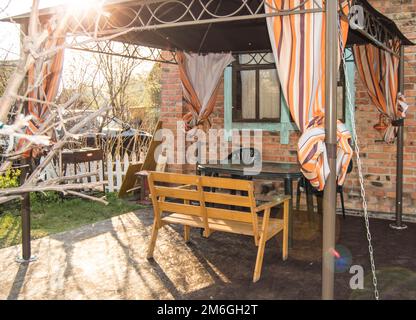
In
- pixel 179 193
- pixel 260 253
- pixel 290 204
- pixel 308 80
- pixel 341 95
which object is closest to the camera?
pixel 308 80

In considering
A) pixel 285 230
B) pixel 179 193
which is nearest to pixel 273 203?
pixel 285 230

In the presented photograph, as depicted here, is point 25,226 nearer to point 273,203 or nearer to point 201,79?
point 273,203

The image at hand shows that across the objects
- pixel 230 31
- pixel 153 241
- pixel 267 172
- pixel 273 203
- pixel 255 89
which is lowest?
pixel 153 241

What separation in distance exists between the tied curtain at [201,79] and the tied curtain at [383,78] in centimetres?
222

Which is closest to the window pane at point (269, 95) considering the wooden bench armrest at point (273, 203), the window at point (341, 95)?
the window at point (341, 95)

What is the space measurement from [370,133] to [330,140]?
3.66 meters

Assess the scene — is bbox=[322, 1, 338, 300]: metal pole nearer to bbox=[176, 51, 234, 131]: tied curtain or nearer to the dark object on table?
the dark object on table

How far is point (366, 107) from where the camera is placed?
6488 millimetres

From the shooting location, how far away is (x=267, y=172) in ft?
A: 17.3

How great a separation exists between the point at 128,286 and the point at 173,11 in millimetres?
3514

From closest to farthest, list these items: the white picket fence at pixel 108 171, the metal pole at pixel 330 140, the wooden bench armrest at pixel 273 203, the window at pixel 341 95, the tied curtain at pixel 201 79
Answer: the metal pole at pixel 330 140
the wooden bench armrest at pixel 273 203
the window at pixel 341 95
the tied curtain at pixel 201 79
the white picket fence at pixel 108 171

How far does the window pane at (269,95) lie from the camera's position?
721 cm

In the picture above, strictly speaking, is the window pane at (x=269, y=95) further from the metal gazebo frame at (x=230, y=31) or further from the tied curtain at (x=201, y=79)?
the tied curtain at (x=201, y=79)

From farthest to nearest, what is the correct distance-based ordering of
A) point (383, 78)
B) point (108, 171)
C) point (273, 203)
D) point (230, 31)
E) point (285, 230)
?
point (108, 171), point (230, 31), point (383, 78), point (285, 230), point (273, 203)
